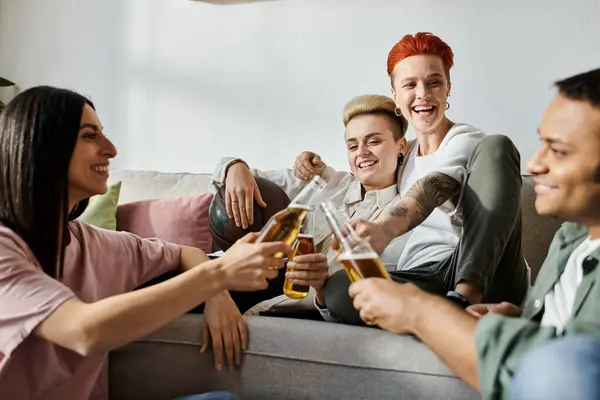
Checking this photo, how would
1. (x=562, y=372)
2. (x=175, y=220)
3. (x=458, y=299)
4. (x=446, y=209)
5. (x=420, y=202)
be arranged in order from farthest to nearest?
(x=175, y=220) → (x=446, y=209) → (x=420, y=202) → (x=458, y=299) → (x=562, y=372)

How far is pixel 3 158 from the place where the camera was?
1.10 m

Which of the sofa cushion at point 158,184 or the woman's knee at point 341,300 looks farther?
the sofa cushion at point 158,184

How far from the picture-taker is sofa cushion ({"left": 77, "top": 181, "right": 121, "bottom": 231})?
223cm

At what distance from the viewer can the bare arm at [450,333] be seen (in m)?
0.91

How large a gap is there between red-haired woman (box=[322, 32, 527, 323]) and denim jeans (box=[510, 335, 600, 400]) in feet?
1.59

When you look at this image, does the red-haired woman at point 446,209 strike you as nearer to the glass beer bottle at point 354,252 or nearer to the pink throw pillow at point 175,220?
the glass beer bottle at point 354,252

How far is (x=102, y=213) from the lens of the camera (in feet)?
7.38

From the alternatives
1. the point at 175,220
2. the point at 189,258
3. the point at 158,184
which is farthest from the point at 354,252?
the point at 158,184

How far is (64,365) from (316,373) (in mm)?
445

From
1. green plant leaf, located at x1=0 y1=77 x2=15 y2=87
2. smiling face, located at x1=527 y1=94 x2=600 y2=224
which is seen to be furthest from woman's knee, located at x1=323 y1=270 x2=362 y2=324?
green plant leaf, located at x1=0 y1=77 x2=15 y2=87

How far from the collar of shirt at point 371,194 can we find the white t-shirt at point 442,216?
8cm

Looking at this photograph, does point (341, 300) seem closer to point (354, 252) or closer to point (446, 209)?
point (354, 252)

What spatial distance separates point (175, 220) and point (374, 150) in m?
0.78

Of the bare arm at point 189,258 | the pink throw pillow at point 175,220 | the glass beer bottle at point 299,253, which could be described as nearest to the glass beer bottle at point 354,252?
the glass beer bottle at point 299,253
